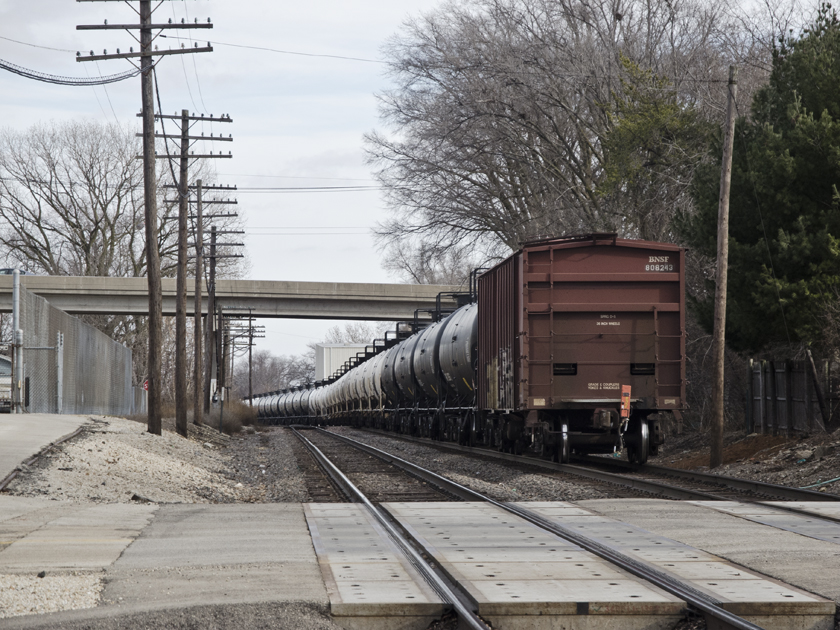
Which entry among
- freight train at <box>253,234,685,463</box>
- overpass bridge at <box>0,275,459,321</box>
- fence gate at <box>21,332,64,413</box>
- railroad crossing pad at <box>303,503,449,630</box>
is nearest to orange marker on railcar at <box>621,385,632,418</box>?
freight train at <box>253,234,685,463</box>

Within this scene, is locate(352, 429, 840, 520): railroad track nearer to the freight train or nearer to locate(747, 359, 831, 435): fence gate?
the freight train

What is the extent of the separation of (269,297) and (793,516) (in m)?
47.7

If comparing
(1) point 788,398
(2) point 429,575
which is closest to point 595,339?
(1) point 788,398

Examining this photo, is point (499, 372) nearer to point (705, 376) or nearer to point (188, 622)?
point (705, 376)

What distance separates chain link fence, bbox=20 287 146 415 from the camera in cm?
2199

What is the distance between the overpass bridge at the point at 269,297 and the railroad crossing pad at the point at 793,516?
4167 centimetres

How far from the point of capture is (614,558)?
289 inches

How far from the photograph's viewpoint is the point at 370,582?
645 cm

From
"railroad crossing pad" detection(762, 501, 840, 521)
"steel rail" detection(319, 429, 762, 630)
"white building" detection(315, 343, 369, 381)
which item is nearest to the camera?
"steel rail" detection(319, 429, 762, 630)

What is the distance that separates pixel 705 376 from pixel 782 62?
8324mm

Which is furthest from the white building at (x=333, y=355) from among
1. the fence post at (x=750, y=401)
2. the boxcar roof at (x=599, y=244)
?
the boxcar roof at (x=599, y=244)

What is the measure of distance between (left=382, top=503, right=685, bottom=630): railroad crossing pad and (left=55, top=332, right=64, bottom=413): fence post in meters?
16.6

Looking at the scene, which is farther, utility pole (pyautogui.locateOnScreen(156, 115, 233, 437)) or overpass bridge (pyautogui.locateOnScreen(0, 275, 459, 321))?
overpass bridge (pyautogui.locateOnScreen(0, 275, 459, 321))

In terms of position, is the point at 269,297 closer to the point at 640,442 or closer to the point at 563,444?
the point at 563,444
